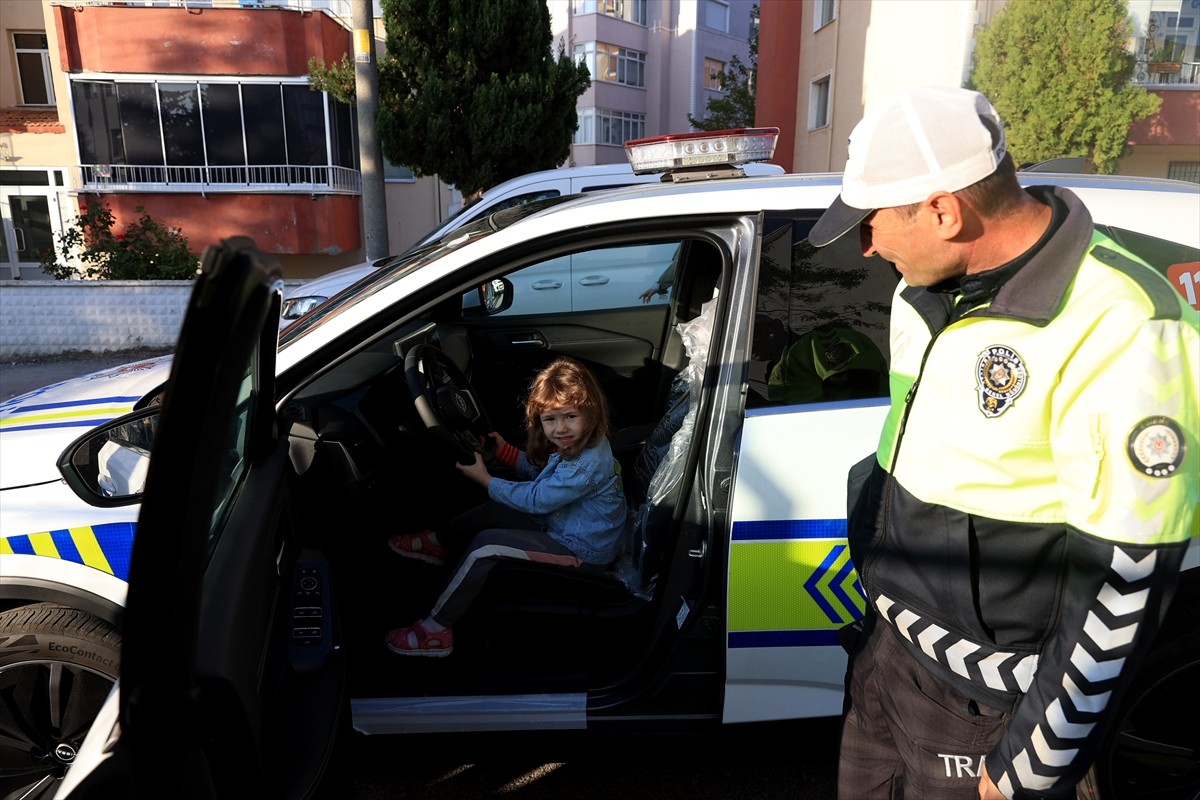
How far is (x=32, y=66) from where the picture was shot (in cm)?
1994

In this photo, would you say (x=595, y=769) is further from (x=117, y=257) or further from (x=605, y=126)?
(x=605, y=126)

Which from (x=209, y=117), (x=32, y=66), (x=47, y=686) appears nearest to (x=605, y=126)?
(x=32, y=66)

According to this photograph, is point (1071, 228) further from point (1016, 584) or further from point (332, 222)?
point (332, 222)

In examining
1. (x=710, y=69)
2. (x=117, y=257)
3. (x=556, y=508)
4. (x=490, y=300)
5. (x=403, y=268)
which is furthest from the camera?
(x=710, y=69)

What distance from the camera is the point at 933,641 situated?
4.31ft

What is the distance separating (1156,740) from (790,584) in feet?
3.00

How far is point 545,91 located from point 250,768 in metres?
11.4

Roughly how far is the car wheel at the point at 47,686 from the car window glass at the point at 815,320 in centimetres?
168

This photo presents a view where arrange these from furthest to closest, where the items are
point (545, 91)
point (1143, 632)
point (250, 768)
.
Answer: point (545, 91), point (250, 768), point (1143, 632)

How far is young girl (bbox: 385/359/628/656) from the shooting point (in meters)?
2.38

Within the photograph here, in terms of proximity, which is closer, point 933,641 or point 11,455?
point 933,641

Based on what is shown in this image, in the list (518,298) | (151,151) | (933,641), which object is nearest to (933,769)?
(933,641)

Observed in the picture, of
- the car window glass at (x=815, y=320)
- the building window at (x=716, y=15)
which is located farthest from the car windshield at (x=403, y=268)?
the building window at (x=716, y=15)

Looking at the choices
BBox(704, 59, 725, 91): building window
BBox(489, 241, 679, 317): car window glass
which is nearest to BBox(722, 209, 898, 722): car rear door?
BBox(489, 241, 679, 317): car window glass
